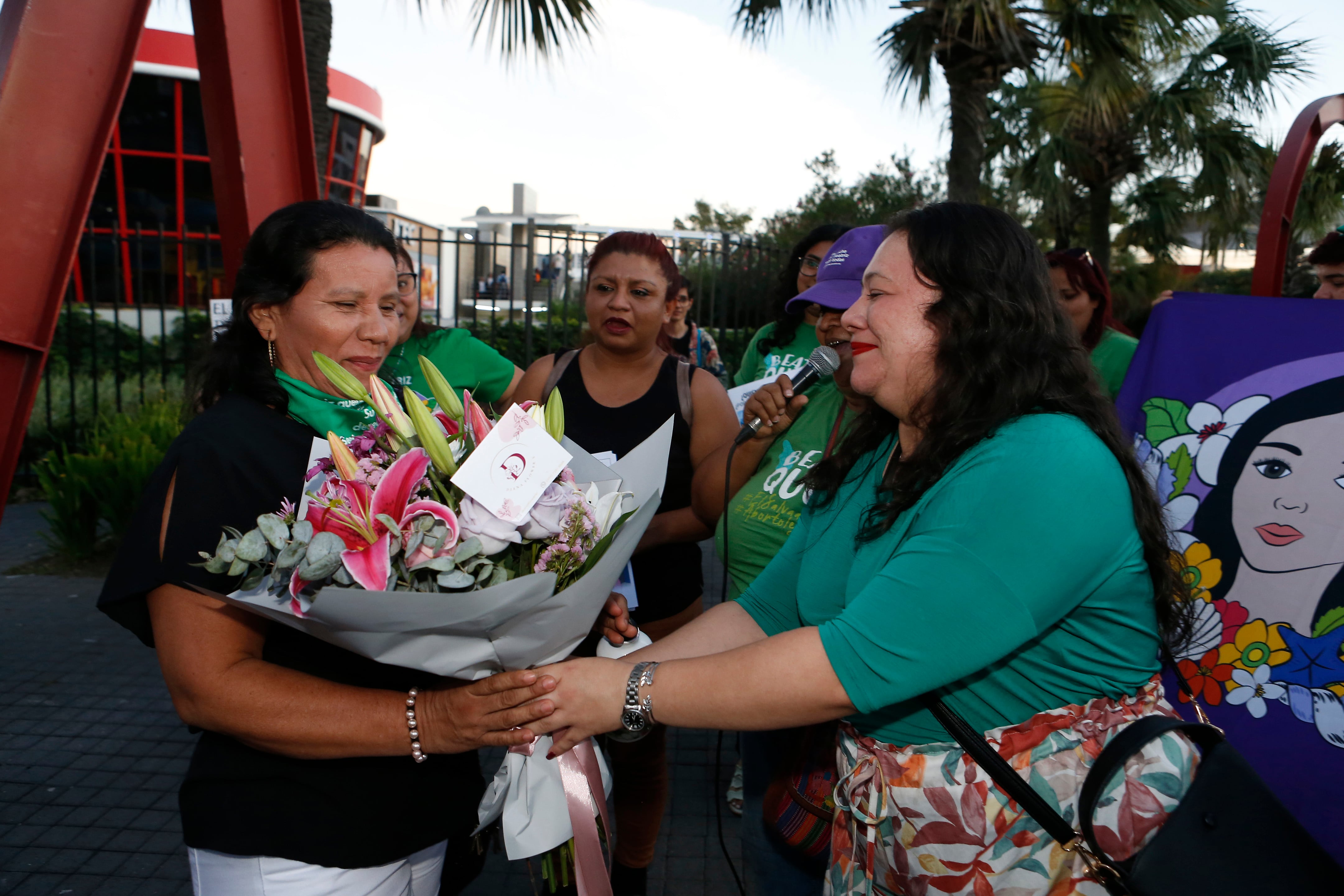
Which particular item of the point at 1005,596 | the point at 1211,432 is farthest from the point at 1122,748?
the point at 1211,432

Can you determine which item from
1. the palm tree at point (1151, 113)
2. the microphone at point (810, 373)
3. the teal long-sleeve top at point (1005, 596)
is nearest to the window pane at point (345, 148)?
the palm tree at point (1151, 113)

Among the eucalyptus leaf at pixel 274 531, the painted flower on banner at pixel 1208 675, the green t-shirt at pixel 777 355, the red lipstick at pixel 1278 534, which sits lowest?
the painted flower on banner at pixel 1208 675

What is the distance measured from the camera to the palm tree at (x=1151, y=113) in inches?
395

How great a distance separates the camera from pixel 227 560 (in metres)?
1.35

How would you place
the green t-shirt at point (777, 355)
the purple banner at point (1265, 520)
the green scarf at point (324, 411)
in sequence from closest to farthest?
1. the green scarf at point (324, 411)
2. the purple banner at point (1265, 520)
3. the green t-shirt at point (777, 355)

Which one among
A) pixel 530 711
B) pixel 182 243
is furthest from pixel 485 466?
pixel 182 243

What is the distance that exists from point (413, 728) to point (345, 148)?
26.7 meters

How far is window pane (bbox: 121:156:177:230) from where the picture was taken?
20.6 metres

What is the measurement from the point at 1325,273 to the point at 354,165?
2634cm

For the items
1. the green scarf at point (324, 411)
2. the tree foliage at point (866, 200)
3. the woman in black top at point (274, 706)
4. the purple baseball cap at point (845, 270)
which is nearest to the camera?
the woman in black top at point (274, 706)

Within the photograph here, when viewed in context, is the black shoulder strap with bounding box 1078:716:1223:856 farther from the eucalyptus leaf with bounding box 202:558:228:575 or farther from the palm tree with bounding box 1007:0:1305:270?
the palm tree with bounding box 1007:0:1305:270

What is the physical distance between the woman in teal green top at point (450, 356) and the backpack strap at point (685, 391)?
856 millimetres

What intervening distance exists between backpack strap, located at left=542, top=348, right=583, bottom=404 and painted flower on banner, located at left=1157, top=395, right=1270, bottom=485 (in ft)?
6.64

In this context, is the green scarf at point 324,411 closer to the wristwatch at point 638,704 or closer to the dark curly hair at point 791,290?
the wristwatch at point 638,704
